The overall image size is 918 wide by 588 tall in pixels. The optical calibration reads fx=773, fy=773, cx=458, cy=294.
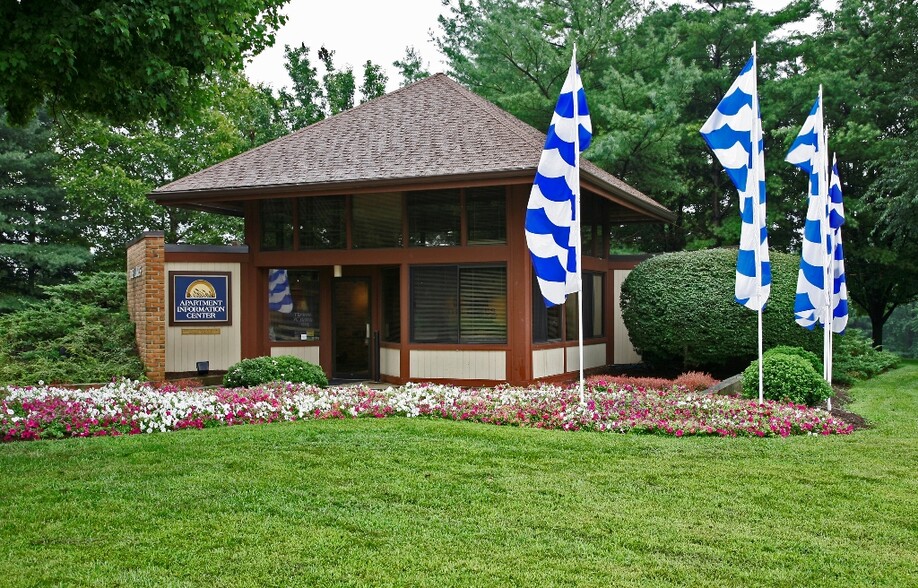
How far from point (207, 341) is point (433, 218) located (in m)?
4.71

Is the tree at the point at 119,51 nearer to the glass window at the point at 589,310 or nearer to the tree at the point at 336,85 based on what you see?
the glass window at the point at 589,310

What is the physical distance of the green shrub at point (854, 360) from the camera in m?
15.5

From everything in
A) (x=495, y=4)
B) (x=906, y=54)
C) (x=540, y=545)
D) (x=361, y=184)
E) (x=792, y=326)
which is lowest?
(x=540, y=545)

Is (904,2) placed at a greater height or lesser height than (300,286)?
greater

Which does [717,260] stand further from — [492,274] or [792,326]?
[492,274]

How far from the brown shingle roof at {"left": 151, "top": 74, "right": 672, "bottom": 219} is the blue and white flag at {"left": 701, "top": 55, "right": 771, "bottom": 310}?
2768 millimetres

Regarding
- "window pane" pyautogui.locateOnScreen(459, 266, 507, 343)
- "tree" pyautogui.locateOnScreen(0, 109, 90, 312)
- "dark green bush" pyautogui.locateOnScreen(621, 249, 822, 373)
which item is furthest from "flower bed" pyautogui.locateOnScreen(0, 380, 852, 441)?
"tree" pyautogui.locateOnScreen(0, 109, 90, 312)

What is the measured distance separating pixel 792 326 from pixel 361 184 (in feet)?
25.8

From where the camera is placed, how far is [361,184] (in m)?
13.0

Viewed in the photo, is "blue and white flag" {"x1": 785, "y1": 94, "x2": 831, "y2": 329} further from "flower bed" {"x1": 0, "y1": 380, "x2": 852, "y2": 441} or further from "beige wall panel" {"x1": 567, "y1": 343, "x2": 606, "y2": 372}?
"beige wall panel" {"x1": 567, "y1": 343, "x2": 606, "y2": 372}

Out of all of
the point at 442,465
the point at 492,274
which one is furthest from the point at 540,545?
the point at 492,274

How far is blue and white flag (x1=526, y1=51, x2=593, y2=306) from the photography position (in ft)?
29.8

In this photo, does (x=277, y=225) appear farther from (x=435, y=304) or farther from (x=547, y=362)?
(x=547, y=362)

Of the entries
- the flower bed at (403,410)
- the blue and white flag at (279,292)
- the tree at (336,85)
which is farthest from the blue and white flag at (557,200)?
the tree at (336,85)
